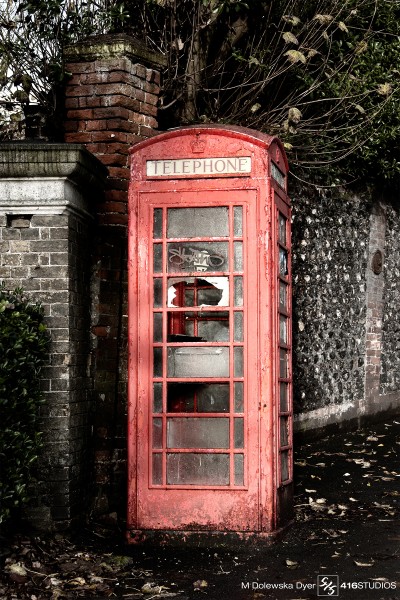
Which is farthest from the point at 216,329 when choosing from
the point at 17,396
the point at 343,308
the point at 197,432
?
the point at 343,308

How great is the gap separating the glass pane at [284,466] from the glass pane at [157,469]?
3.19 ft

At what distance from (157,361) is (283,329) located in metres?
1.11

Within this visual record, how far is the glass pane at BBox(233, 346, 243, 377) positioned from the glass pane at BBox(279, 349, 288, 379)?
0.52 m

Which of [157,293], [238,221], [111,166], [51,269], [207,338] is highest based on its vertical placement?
[111,166]

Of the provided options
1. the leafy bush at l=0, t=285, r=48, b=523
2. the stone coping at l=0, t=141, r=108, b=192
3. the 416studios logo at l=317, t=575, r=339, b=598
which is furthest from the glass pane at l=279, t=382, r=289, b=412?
the stone coping at l=0, t=141, r=108, b=192

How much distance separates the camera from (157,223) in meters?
6.07

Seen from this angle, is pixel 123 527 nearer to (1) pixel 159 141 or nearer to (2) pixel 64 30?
(1) pixel 159 141

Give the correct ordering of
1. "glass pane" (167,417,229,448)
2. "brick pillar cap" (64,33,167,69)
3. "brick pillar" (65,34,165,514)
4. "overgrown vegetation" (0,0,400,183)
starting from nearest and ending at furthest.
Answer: "glass pane" (167,417,229,448), "brick pillar" (65,34,165,514), "brick pillar cap" (64,33,167,69), "overgrown vegetation" (0,0,400,183)

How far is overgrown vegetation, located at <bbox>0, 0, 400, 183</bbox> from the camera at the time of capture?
27.2 feet

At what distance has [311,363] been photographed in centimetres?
1084

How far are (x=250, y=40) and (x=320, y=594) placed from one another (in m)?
6.48

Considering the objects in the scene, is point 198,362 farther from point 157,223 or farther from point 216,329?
point 157,223

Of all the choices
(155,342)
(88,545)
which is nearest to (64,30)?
(155,342)

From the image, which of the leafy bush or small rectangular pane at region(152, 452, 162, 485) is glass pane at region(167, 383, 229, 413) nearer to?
small rectangular pane at region(152, 452, 162, 485)
